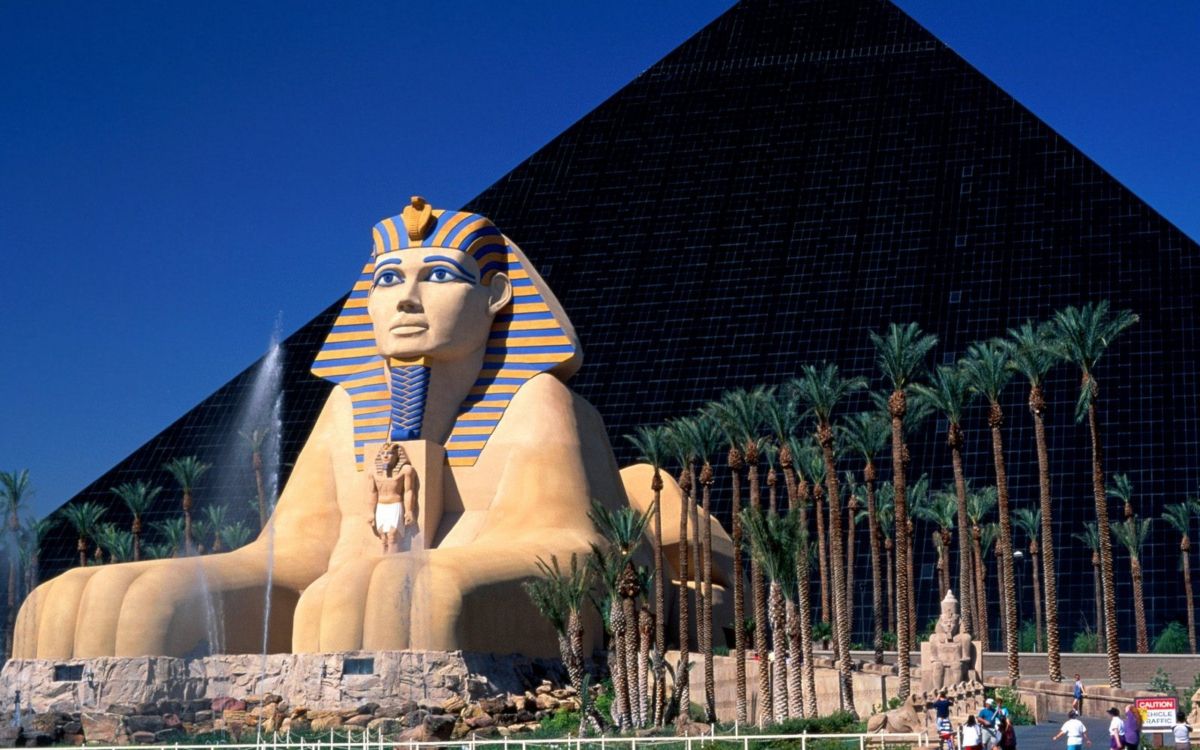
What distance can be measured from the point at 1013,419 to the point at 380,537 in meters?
28.0

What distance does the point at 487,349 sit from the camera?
104ft

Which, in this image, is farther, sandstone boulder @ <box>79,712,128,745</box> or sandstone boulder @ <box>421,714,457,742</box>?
sandstone boulder @ <box>79,712,128,745</box>

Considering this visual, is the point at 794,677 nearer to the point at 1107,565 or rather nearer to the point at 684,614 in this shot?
the point at 684,614

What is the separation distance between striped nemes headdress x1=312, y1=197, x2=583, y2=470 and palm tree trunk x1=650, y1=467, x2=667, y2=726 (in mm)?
4062

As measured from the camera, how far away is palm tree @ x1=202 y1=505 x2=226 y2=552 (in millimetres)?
49497

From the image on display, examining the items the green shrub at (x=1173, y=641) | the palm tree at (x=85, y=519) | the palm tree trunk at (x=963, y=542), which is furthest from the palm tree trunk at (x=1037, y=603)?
the palm tree at (x=85, y=519)

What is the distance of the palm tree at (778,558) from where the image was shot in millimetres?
28062

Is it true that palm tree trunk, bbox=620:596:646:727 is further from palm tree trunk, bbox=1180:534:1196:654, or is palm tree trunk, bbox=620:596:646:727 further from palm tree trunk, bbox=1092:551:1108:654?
palm tree trunk, bbox=1180:534:1196:654

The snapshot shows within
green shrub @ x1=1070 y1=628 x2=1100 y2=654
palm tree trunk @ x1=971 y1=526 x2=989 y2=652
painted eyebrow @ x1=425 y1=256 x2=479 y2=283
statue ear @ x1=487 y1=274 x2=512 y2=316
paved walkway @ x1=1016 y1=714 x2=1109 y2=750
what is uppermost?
painted eyebrow @ x1=425 y1=256 x2=479 y2=283

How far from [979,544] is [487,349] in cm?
1621

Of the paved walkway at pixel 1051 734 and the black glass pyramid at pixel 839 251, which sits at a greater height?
the black glass pyramid at pixel 839 251

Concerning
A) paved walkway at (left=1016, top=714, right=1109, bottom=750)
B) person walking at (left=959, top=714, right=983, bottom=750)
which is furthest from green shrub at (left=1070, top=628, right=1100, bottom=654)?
person walking at (left=959, top=714, right=983, bottom=750)

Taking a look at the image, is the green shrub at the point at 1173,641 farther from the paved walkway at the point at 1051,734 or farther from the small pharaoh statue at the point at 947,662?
the small pharaoh statue at the point at 947,662

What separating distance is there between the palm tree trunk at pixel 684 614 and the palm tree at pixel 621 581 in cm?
78
